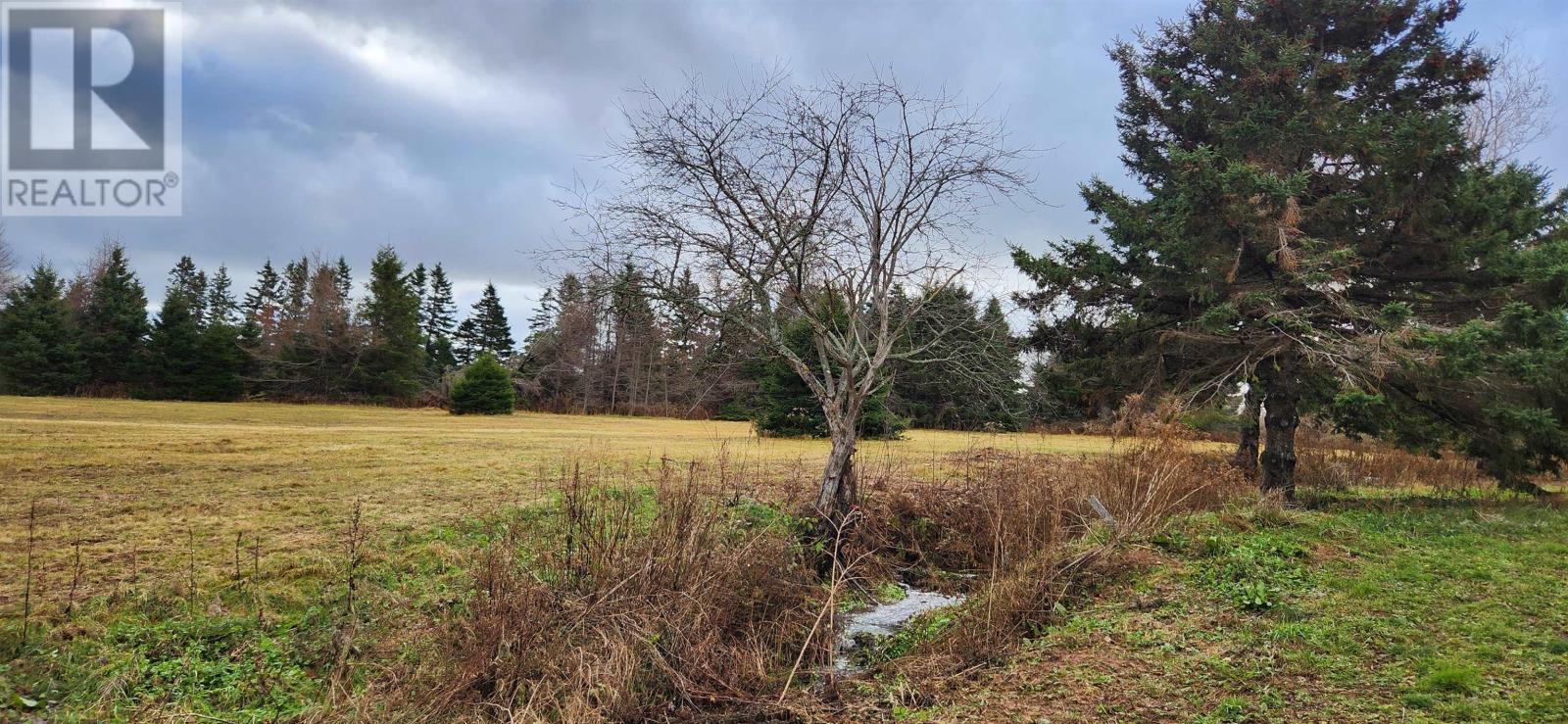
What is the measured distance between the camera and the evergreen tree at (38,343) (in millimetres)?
30766

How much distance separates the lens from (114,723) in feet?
13.3

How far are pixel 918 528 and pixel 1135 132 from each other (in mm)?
9277

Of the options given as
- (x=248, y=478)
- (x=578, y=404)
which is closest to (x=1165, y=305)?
(x=248, y=478)

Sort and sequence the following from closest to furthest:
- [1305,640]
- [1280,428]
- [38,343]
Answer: [1305,640] < [1280,428] < [38,343]

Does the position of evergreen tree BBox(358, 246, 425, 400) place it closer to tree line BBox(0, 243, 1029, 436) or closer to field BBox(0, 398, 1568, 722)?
tree line BBox(0, 243, 1029, 436)

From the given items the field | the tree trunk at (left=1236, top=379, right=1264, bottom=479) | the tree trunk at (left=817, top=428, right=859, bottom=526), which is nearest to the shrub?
the field

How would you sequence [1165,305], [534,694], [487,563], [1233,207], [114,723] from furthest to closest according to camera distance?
[1165,305], [1233,207], [487,563], [534,694], [114,723]

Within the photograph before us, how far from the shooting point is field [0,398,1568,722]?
14.4 feet

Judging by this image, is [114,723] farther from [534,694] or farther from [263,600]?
[534,694]

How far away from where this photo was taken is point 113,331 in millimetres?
33531

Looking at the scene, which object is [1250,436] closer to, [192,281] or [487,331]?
[487,331]

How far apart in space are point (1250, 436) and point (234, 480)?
17161 millimetres

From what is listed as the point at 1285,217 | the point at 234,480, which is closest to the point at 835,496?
the point at 1285,217

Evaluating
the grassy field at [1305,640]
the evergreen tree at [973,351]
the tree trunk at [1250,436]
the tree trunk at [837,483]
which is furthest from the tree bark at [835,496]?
the tree trunk at [1250,436]
